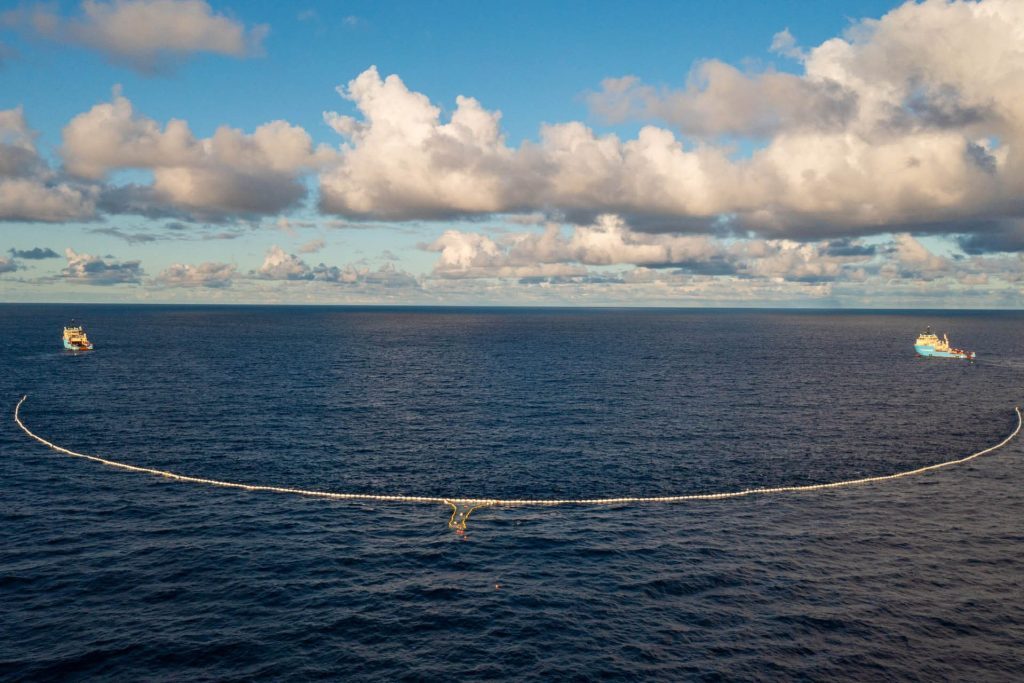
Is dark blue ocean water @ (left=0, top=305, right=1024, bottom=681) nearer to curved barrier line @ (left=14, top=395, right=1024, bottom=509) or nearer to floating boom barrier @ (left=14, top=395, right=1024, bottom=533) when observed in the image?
floating boom barrier @ (left=14, top=395, right=1024, bottom=533)

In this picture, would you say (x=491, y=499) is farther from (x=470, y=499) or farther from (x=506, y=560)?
(x=506, y=560)

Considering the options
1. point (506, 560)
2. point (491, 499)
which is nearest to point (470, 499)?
point (491, 499)

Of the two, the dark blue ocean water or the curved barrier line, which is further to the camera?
the curved barrier line

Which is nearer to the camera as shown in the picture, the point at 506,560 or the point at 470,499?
the point at 506,560

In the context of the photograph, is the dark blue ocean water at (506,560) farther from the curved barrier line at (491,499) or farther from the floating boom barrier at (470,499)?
the curved barrier line at (491,499)

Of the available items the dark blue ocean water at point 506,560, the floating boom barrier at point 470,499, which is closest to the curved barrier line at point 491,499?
the floating boom barrier at point 470,499

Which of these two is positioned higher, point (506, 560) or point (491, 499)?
point (491, 499)

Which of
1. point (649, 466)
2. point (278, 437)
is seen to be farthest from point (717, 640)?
point (278, 437)

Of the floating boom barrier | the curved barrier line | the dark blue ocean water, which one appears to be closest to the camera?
the dark blue ocean water

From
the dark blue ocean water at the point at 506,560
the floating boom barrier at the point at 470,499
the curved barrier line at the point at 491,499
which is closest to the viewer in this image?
the dark blue ocean water at the point at 506,560

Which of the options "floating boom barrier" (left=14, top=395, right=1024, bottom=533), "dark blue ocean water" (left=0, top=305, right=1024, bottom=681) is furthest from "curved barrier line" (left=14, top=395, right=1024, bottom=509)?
"dark blue ocean water" (left=0, top=305, right=1024, bottom=681)

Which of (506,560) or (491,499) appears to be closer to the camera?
(506,560)

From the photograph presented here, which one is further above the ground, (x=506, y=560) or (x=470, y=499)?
(x=470, y=499)
